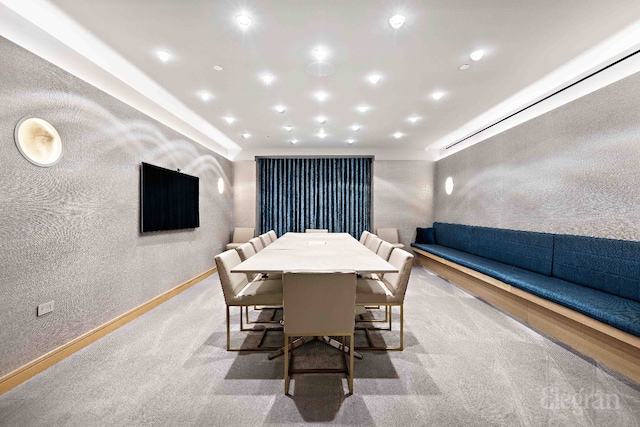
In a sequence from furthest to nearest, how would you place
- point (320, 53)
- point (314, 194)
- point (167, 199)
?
point (314, 194)
point (167, 199)
point (320, 53)

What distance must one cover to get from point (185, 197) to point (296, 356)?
3.01 meters

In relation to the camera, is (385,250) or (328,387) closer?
(328,387)

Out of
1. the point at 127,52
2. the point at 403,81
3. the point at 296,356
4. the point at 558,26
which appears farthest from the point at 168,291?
the point at 558,26

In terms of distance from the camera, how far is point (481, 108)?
12.5ft

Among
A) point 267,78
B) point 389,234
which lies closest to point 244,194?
point 389,234

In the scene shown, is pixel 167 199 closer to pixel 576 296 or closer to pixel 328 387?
pixel 328 387

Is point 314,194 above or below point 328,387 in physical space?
above

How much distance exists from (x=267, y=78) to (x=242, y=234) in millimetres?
3783

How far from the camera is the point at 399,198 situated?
6137 mm

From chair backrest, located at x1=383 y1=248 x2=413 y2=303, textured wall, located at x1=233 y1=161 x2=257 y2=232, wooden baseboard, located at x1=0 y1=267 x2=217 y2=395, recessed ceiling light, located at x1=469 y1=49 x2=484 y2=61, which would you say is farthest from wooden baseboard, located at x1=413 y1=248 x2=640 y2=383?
textured wall, located at x1=233 y1=161 x2=257 y2=232

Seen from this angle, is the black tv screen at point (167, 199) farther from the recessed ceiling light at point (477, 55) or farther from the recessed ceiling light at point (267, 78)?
the recessed ceiling light at point (477, 55)

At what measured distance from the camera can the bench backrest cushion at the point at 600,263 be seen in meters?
2.16

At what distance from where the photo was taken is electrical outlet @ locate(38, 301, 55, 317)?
197cm

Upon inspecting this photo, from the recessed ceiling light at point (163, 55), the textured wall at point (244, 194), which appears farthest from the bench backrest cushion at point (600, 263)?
the textured wall at point (244, 194)
